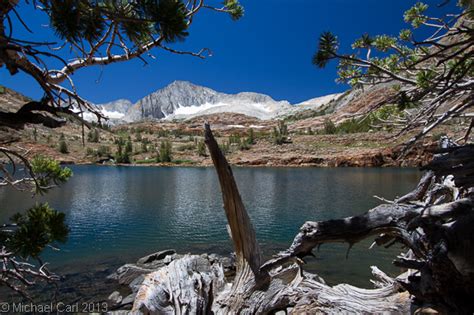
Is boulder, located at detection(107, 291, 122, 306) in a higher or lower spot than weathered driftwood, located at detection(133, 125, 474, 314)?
lower

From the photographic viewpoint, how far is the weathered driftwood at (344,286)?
8.44ft

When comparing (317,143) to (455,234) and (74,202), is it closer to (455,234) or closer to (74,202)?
(74,202)

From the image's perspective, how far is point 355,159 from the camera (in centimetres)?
6331

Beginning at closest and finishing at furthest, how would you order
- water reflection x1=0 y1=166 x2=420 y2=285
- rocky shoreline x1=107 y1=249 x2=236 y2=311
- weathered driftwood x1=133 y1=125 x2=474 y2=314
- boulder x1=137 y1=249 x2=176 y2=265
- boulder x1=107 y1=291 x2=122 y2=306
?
1. weathered driftwood x1=133 y1=125 x2=474 y2=314
2. rocky shoreline x1=107 y1=249 x2=236 y2=311
3. boulder x1=107 y1=291 x2=122 y2=306
4. boulder x1=137 y1=249 x2=176 y2=265
5. water reflection x1=0 y1=166 x2=420 y2=285

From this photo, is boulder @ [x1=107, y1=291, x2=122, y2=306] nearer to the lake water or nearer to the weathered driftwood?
the lake water

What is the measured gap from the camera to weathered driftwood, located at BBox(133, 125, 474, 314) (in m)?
2.57

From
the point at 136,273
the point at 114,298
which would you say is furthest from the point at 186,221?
the point at 114,298

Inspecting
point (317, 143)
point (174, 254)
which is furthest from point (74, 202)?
point (317, 143)

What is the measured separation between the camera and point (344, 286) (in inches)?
151

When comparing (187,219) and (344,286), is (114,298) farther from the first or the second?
(187,219)

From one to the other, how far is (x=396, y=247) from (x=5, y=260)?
45.0ft

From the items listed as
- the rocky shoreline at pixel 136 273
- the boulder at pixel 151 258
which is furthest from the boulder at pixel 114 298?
the boulder at pixel 151 258

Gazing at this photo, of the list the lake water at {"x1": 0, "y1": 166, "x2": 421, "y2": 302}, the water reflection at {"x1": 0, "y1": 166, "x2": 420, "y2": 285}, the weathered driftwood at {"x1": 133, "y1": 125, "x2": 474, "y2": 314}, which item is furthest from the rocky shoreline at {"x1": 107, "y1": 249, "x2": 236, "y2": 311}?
the weathered driftwood at {"x1": 133, "y1": 125, "x2": 474, "y2": 314}

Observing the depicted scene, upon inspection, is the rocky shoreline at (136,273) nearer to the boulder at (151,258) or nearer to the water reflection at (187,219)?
the boulder at (151,258)
